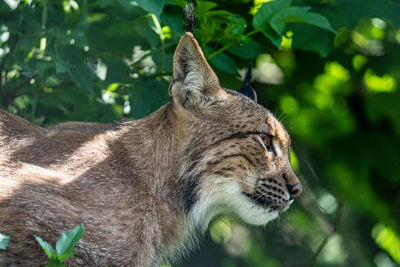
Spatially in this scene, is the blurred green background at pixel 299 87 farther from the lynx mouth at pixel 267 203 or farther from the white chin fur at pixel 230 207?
the lynx mouth at pixel 267 203

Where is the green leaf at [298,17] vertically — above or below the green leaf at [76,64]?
above

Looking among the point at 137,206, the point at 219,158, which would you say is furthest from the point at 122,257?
the point at 219,158

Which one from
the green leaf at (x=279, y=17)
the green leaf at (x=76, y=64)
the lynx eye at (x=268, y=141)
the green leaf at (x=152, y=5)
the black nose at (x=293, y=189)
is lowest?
the black nose at (x=293, y=189)

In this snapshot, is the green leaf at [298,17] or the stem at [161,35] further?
the stem at [161,35]

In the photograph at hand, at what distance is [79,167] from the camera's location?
4234mm

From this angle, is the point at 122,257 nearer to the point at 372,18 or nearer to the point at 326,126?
the point at 326,126

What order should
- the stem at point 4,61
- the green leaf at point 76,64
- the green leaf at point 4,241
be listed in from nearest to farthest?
1. the green leaf at point 4,241
2. the green leaf at point 76,64
3. the stem at point 4,61

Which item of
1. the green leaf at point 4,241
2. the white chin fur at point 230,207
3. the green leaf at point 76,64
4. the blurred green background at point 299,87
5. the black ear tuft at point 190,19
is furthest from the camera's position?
the blurred green background at point 299,87

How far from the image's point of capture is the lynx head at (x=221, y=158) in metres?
4.39

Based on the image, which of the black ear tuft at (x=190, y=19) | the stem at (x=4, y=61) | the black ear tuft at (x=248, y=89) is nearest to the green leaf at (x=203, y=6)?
the black ear tuft at (x=190, y=19)

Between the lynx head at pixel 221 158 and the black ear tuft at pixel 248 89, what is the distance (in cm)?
45

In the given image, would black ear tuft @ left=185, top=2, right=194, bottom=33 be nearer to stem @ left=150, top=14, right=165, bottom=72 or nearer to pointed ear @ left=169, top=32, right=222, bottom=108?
pointed ear @ left=169, top=32, right=222, bottom=108

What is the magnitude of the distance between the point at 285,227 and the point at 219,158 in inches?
53.5

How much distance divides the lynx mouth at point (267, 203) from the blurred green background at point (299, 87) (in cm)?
89
